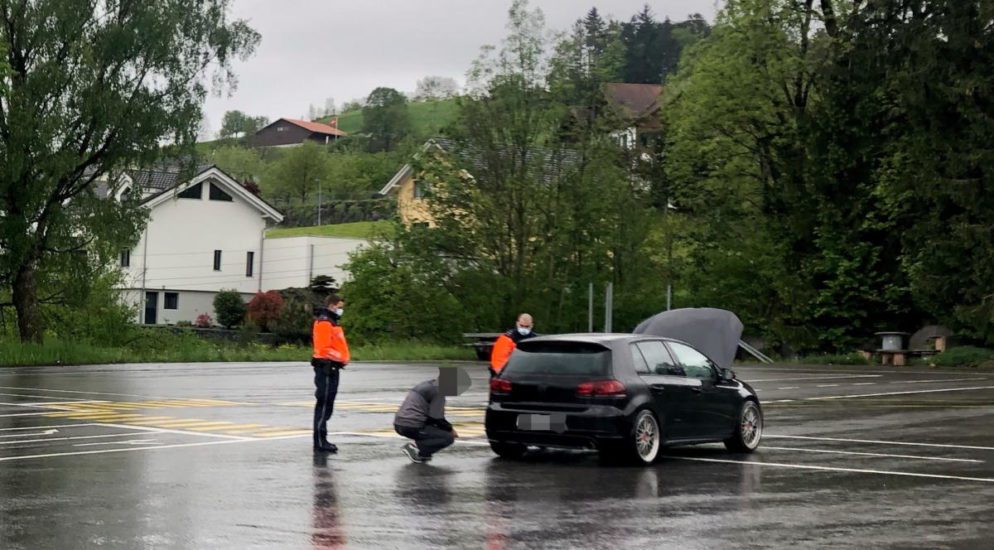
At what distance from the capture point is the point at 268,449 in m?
16.7

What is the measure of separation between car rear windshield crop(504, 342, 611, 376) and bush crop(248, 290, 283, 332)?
197 ft

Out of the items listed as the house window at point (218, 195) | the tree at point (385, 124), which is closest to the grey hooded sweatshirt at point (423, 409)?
the house window at point (218, 195)

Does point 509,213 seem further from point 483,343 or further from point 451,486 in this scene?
point 451,486

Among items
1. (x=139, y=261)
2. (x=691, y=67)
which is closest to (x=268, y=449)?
(x=691, y=67)

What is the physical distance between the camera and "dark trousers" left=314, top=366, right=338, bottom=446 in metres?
16.6

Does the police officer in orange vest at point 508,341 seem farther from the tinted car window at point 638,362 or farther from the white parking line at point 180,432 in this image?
the white parking line at point 180,432

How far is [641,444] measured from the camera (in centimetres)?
1552

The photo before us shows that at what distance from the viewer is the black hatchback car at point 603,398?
15.4 metres

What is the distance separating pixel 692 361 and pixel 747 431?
4.01ft

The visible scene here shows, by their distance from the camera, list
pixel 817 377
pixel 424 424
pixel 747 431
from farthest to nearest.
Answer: pixel 817 377
pixel 747 431
pixel 424 424

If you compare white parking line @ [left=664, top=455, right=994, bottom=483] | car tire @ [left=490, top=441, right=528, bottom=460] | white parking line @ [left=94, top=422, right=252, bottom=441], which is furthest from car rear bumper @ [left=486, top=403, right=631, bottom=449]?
white parking line @ [left=94, top=422, right=252, bottom=441]

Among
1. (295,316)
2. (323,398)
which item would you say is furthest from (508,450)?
(295,316)

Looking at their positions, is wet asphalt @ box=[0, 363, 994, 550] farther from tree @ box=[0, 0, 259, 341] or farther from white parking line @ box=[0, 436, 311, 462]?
tree @ box=[0, 0, 259, 341]

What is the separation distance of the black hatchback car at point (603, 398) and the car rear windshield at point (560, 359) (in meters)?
0.01
